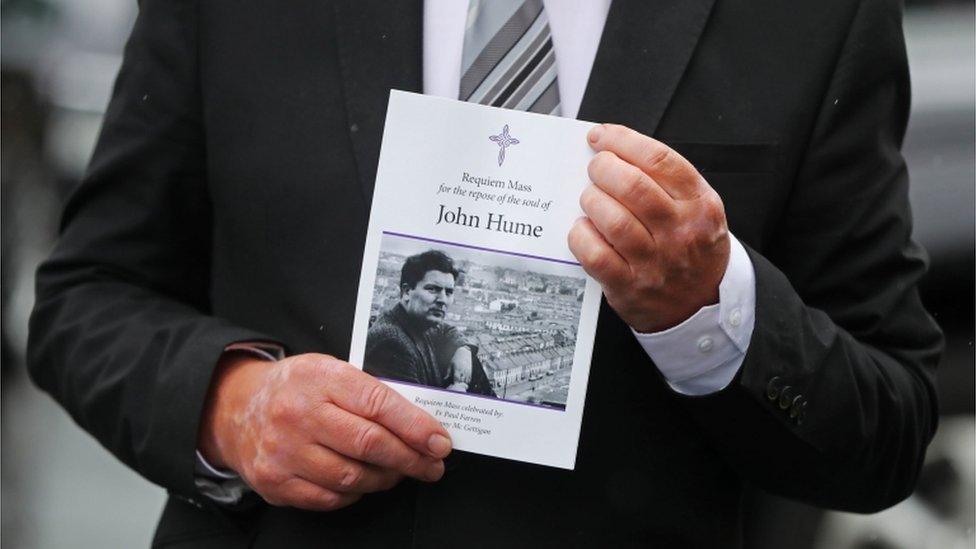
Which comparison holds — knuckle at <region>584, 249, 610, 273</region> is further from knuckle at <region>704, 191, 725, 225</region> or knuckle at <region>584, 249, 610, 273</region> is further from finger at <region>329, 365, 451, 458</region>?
finger at <region>329, 365, 451, 458</region>

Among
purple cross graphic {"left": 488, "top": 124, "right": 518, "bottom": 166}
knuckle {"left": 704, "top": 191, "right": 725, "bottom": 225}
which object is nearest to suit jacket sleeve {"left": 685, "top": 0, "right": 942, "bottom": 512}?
knuckle {"left": 704, "top": 191, "right": 725, "bottom": 225}

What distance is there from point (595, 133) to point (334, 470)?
49cm

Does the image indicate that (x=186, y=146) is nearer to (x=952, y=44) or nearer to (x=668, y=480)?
(x=668, y=480)

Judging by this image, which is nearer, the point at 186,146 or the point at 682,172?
the point at 682,172

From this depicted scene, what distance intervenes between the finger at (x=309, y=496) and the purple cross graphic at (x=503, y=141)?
436 mm

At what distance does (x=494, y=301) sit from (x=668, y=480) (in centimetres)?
39

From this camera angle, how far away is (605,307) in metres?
1.89

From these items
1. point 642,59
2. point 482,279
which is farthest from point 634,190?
point 642,59

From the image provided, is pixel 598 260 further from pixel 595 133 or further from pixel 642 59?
pixel 642 59

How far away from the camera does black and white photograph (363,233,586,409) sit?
5.58 ft

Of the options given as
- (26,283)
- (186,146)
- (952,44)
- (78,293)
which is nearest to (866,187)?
(186,146)

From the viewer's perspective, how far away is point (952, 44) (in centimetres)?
471

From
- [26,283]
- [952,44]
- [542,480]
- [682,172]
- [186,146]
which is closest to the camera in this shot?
[682,172]

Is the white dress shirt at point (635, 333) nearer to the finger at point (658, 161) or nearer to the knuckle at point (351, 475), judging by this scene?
the finger at point (658, 161)
